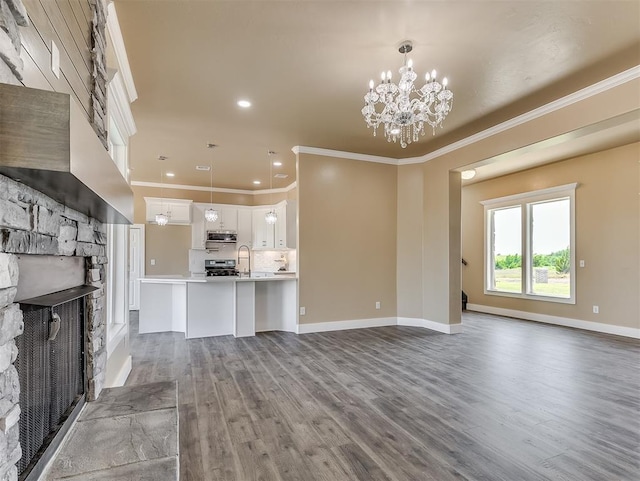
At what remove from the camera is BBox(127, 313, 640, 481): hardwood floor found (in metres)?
2.07

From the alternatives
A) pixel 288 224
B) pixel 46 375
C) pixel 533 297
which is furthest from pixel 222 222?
pixel 46 375

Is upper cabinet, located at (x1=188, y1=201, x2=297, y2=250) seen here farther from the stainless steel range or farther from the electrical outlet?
the electrical outlet

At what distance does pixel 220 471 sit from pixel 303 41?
10.3 ft

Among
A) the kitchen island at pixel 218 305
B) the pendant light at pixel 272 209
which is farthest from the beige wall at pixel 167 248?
the kitchen island at pixel 218 305

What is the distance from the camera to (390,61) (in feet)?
10.2

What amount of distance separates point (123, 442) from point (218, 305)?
379 cm

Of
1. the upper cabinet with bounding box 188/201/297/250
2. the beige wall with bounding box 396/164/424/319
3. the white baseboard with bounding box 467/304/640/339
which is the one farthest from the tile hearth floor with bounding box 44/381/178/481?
the white baseboard with bounding box 467/304/640/339

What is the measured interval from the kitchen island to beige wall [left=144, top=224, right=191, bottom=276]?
2630 millimetres

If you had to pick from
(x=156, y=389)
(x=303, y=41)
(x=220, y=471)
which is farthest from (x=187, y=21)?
(x=220, y=471)

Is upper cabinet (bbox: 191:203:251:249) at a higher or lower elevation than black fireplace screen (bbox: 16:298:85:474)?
higher

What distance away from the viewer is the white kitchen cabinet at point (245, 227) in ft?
28.3

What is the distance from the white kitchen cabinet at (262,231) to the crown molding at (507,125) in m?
2.94

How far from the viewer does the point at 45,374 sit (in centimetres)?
147

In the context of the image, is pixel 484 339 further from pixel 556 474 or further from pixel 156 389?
pixel 156 389
